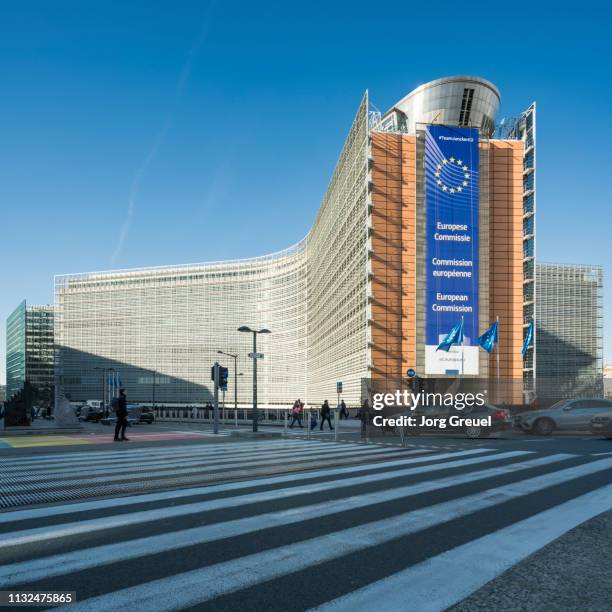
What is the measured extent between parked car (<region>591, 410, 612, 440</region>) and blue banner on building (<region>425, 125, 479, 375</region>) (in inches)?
1536

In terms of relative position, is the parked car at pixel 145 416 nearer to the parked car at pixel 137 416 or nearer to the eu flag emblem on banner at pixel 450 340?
the parked car at pixel 137 416

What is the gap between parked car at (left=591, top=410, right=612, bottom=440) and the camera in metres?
20.3

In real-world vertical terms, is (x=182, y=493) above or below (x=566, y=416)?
above

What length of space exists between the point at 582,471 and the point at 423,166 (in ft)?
180

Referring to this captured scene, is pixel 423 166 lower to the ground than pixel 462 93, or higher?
lower

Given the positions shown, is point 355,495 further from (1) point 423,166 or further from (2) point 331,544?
Answer: (1) point 423,166

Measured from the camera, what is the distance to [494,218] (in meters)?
63.5

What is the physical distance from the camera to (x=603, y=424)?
2050 centimetres

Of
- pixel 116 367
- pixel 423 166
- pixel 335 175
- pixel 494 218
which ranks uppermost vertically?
pixel 335 175

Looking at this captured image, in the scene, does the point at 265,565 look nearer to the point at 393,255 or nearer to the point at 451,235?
the point at 393,255

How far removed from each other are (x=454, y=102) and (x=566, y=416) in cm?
5088

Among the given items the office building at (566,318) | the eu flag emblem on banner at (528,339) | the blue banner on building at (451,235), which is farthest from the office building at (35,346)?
the eu flag emblem on banner at (528,339)

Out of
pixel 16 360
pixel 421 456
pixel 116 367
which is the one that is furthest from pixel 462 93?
pixel 16 360

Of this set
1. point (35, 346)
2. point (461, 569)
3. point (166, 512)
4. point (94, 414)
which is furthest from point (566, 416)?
point (35, 346)
